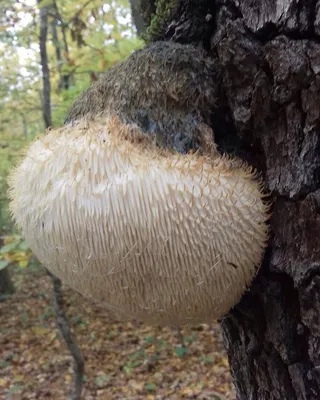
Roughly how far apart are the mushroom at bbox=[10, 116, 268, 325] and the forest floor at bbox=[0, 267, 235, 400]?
4063 mm

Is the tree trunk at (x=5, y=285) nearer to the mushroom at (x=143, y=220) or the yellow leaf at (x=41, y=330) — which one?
the yellow leaf at (x=41, y=330)

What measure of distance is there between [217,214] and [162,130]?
0.92ft

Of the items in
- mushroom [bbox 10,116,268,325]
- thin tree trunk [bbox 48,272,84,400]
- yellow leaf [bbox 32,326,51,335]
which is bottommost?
yellow leaf [bbox 32,326,51,335]

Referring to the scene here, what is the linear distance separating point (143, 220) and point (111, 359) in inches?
235

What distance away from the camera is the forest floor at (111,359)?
5.52 meters

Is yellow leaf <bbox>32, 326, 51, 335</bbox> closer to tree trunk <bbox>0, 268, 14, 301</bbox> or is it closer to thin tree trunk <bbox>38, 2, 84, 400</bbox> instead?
tree trunk <bbox>0, 268, 14, 301</bbox>

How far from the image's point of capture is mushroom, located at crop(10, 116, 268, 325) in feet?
3.20

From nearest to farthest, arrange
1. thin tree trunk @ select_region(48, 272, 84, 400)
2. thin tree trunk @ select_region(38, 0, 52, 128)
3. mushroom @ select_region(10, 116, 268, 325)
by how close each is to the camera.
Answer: mushroom @ select_region(10, 116, 268, 325) < thin tree trunk @ select_region(48, 272, 84, 400) < thin tree trunk @ select_region(38, 0, 52, 128)

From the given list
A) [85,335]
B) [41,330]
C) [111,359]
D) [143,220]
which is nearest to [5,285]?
[41,330]

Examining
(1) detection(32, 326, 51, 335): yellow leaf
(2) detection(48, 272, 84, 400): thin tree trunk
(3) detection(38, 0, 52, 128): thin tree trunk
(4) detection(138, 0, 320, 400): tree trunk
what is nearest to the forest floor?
(1) detection(32, 326, 51, 335): yellow leaf

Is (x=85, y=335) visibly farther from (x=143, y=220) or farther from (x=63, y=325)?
(x=143, y=220)

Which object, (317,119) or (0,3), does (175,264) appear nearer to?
(317,119)

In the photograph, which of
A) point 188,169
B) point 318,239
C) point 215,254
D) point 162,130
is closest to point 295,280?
point 318,239

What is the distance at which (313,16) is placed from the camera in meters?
1.04
